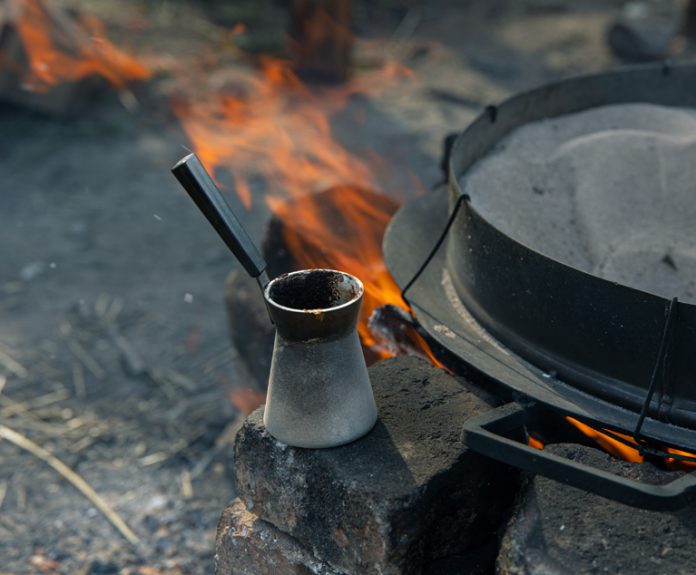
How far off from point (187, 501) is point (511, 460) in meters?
1.46

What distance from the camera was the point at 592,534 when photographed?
1275 mm

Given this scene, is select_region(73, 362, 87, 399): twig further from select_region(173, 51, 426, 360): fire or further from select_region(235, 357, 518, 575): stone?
select_region(235, 357, 518, 575): stone

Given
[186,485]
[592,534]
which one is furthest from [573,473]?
[186,485]

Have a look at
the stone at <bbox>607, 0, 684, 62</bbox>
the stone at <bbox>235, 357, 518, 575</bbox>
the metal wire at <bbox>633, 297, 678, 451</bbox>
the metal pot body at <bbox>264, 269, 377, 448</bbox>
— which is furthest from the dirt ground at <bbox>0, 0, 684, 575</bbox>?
the metal wire at <bbox>633, 297, 678, 451</bbox>

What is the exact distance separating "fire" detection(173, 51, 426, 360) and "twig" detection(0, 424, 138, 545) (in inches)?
35.7

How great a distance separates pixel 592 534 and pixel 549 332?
1.19ft

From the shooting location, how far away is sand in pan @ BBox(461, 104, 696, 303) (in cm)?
177

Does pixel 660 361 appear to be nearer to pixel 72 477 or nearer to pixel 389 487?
pixel 389 487

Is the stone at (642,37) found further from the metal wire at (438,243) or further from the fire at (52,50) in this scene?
the metal wire at (438,243)

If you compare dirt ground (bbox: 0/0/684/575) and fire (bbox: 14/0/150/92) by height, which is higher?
fire (bbox: 14/0/150/92)

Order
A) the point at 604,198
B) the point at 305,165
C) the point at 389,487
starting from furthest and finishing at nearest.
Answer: the point at 305,165
the point at 604,198
the point at 389,487

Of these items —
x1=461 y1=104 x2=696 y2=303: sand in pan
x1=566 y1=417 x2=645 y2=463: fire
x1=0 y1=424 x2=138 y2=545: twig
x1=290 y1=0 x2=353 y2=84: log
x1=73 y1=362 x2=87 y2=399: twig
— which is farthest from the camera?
x1=290 y1=0 x2=353 y2=84: log

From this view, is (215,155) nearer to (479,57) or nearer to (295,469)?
(479,57)

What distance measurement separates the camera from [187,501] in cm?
250
